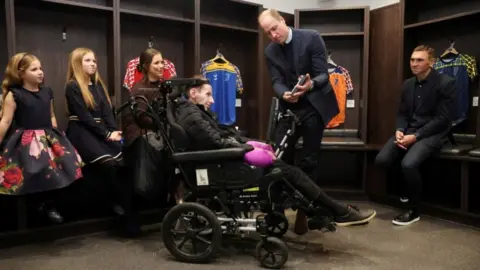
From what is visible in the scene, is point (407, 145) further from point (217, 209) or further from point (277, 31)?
point (217, 209)

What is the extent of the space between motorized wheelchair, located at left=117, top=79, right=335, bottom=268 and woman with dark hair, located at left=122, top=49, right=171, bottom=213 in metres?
0.15

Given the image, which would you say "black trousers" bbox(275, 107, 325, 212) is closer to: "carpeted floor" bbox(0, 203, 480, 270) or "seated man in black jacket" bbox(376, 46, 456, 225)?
"carpeted floor" bbox(0, 203, 480, 270)

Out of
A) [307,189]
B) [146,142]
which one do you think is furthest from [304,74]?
[146,142]

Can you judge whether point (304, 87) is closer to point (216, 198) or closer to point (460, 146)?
point (216, 198)

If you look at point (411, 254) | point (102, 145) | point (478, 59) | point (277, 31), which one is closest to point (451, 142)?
point (478, 59)

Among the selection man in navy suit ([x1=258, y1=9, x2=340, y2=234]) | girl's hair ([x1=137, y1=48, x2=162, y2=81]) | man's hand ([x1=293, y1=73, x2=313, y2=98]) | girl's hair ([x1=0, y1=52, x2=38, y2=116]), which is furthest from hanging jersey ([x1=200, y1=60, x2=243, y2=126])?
girl's hair ([x1=0, y1=52, x2=38, y2=116])

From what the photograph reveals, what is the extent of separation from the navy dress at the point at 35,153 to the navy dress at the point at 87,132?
0.30 ft

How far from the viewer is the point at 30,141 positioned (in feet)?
8.87

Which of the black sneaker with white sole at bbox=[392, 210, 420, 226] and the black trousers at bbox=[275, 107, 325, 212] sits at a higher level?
the black trousers at bbox=[275, 107, 325, 212]

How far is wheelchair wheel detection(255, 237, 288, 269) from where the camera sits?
2.37 meters

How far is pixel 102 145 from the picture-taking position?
9.86 ft

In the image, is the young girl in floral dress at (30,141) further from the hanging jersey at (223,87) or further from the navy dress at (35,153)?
the hanging jersey at (223,87)

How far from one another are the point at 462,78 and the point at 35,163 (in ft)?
11.2

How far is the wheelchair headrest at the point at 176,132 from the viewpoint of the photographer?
247cm
